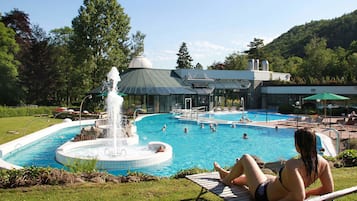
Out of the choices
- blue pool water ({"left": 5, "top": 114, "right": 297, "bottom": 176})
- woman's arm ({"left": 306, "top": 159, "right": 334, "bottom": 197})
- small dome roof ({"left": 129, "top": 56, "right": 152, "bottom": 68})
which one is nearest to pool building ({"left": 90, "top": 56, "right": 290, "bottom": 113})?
small dome roof ({"left": 129, "top": 56, "right": 152, "bottom": 68})

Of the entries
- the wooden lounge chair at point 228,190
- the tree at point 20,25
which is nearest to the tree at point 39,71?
the tree at point 20,25

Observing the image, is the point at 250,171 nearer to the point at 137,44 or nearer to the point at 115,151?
the point at 115,151

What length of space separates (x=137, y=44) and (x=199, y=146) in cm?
2294

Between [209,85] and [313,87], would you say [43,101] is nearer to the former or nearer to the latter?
[209,85]

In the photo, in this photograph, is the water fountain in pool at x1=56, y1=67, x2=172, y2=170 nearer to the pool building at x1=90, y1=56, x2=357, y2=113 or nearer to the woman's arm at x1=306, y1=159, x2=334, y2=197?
the woman's arm at x1=306, y1=159, x2=334, y2=197

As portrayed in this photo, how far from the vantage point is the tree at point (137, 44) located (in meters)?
33.1

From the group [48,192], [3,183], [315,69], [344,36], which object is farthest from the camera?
[344,36]

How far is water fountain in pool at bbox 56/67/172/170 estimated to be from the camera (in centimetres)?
880

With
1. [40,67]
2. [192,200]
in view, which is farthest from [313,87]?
[192,200]

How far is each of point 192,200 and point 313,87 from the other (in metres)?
26.2

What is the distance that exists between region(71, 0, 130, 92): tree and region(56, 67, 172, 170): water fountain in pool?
14.3m

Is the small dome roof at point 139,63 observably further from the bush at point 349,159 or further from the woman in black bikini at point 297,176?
the woman in black bikini at point 297,176

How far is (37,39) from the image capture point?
29109 millimetres

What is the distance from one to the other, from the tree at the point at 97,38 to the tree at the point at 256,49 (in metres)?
31.2
